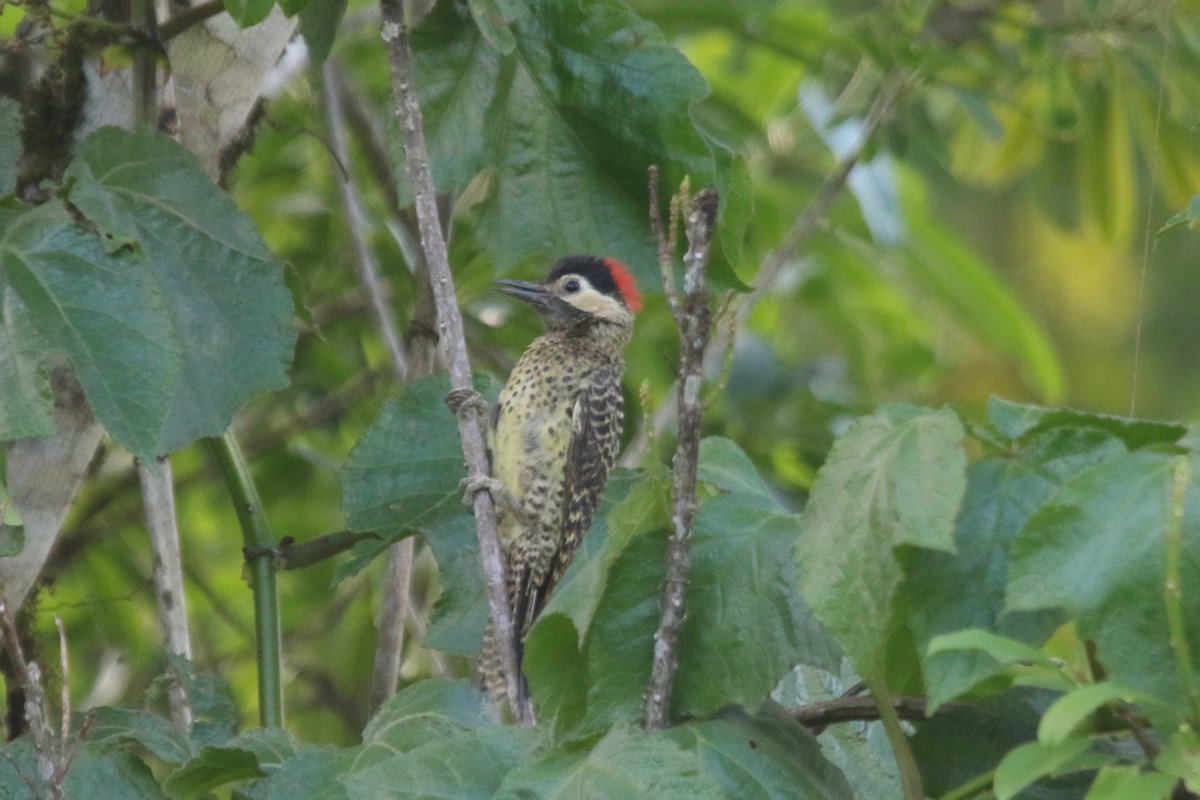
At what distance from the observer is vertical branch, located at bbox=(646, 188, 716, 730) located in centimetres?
149

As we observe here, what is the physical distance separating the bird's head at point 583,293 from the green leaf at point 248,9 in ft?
5.89

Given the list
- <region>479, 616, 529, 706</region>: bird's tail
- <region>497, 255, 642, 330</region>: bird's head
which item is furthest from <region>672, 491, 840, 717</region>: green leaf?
<region>497, 255, 642, 330</region>: bird's head

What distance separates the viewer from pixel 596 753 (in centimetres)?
151

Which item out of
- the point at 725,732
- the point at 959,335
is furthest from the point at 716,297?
the point at 959,335

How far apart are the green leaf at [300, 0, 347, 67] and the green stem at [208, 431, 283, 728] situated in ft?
2.35

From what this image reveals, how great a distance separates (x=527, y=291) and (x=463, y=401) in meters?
1.61

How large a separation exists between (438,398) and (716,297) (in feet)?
1.78

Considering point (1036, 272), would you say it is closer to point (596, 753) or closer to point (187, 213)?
point (187, 213)

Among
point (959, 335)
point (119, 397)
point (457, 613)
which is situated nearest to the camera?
point (119, 397)

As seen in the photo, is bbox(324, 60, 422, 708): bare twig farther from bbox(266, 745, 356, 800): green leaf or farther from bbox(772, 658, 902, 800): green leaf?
bbox(772, 658, 902, 800): green leaf

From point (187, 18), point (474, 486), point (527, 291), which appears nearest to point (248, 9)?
point (187, 18)

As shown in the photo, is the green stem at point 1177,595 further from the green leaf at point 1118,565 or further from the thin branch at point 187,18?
the thin branch at point 187,18

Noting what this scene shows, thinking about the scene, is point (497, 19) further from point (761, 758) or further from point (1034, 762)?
point (1034, 762)

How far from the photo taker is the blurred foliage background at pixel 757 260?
152 inches
